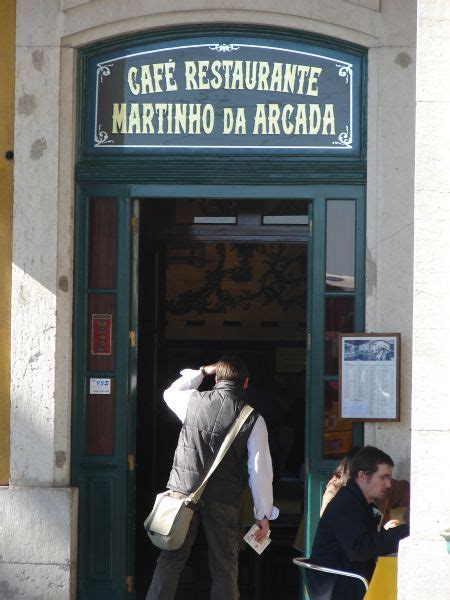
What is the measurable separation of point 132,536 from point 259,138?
2.87 meters

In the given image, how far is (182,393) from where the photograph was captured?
7789 mm

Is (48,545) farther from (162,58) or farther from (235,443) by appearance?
(162,58)

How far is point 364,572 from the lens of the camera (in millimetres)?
6492

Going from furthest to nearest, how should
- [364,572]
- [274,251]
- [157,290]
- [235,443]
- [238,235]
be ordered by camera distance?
[274,251], [157,290], [238,235], [235,443], [364,572]

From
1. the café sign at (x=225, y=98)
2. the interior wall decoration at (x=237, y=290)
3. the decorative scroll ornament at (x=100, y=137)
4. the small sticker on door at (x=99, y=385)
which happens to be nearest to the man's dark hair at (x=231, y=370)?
the small sticker on door at (x=99, y=385)

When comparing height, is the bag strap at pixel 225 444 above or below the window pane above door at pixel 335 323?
below

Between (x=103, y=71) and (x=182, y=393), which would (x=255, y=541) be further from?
(x=103, y=71)

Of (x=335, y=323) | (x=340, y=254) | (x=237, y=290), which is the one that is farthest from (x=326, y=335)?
(x=237, y=290)

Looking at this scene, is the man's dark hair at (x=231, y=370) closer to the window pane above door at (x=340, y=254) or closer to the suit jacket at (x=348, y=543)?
the window pane above door at (x=340, y=254)

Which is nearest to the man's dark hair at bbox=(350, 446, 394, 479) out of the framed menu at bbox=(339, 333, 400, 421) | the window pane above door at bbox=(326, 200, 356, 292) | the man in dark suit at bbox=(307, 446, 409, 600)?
the man in dark suit at bbox=(307, 446, 409, 600)

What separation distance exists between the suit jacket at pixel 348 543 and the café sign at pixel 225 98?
2760mm

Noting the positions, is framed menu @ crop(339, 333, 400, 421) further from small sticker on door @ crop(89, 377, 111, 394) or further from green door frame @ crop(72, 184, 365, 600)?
small sticker on door @ crop(89, 377, 111, 394)

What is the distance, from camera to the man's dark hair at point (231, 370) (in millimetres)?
7551

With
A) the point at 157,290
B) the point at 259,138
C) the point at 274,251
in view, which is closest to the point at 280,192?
the point at 259,138
